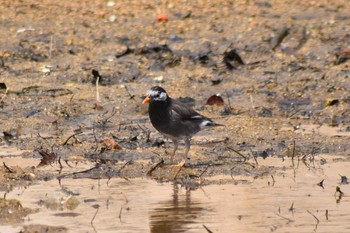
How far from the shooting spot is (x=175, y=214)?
8.41 m

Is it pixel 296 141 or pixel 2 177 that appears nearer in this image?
pixel 2 177

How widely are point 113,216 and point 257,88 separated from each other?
18.1ft

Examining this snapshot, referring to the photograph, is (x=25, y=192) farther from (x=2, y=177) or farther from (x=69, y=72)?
(x=69, y=72)

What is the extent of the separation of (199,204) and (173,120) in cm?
227

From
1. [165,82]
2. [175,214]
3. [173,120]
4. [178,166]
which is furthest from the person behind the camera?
[165,82]

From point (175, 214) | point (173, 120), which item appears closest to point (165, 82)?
point (173, 120)

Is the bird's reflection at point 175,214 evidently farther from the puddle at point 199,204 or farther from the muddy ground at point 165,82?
the muddy ground at point 165,82

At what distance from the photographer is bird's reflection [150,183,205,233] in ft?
26.1

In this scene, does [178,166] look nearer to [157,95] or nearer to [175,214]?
[157,95]

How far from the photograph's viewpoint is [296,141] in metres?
11.2

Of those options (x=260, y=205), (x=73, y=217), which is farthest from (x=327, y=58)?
(x=73, y=217)

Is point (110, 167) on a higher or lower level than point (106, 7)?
lower

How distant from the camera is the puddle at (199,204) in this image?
26.1 feet

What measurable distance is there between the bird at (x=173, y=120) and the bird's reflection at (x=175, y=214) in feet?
5.68
